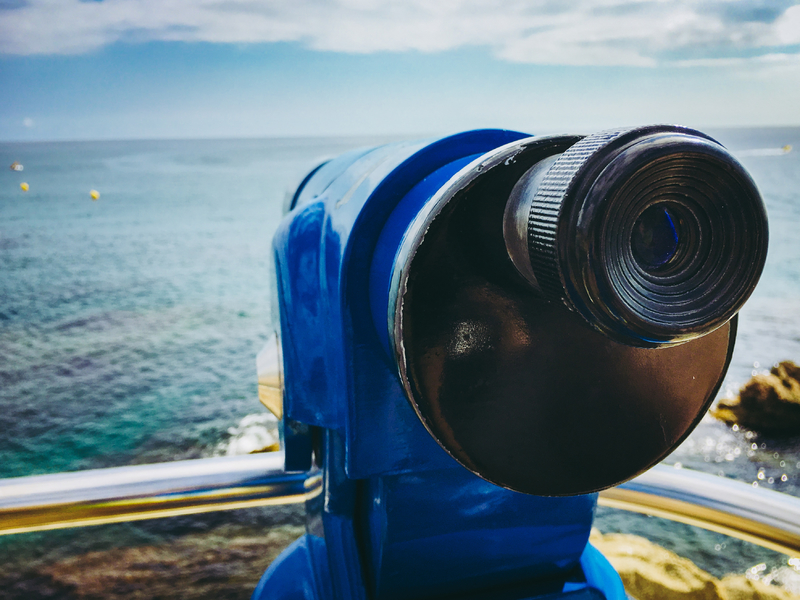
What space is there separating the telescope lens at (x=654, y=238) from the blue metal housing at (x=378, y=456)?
0.17 metres

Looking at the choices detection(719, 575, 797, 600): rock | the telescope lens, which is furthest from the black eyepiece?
detection(719, 575, 797, 600): rock

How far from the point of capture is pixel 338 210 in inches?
20.7

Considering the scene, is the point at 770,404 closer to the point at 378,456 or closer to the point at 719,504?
the point at 719,504

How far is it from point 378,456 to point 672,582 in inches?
143

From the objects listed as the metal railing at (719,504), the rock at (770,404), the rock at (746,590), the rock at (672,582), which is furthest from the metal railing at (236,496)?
the rock at (770,404)

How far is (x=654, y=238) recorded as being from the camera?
1.04 ft

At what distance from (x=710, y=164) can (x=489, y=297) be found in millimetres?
151

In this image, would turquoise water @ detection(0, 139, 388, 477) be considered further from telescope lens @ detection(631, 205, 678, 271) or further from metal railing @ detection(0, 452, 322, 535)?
telescope lens @ detection(631, 205, 678, 271)

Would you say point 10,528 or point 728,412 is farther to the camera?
point 728,412

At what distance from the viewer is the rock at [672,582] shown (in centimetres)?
338

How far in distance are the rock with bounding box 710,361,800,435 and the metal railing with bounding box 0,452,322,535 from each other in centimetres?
780

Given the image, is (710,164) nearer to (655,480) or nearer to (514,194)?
(514,194)

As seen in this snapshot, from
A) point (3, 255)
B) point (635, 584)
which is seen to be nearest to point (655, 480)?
point (635, 584)

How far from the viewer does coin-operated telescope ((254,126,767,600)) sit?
0.31 meters
